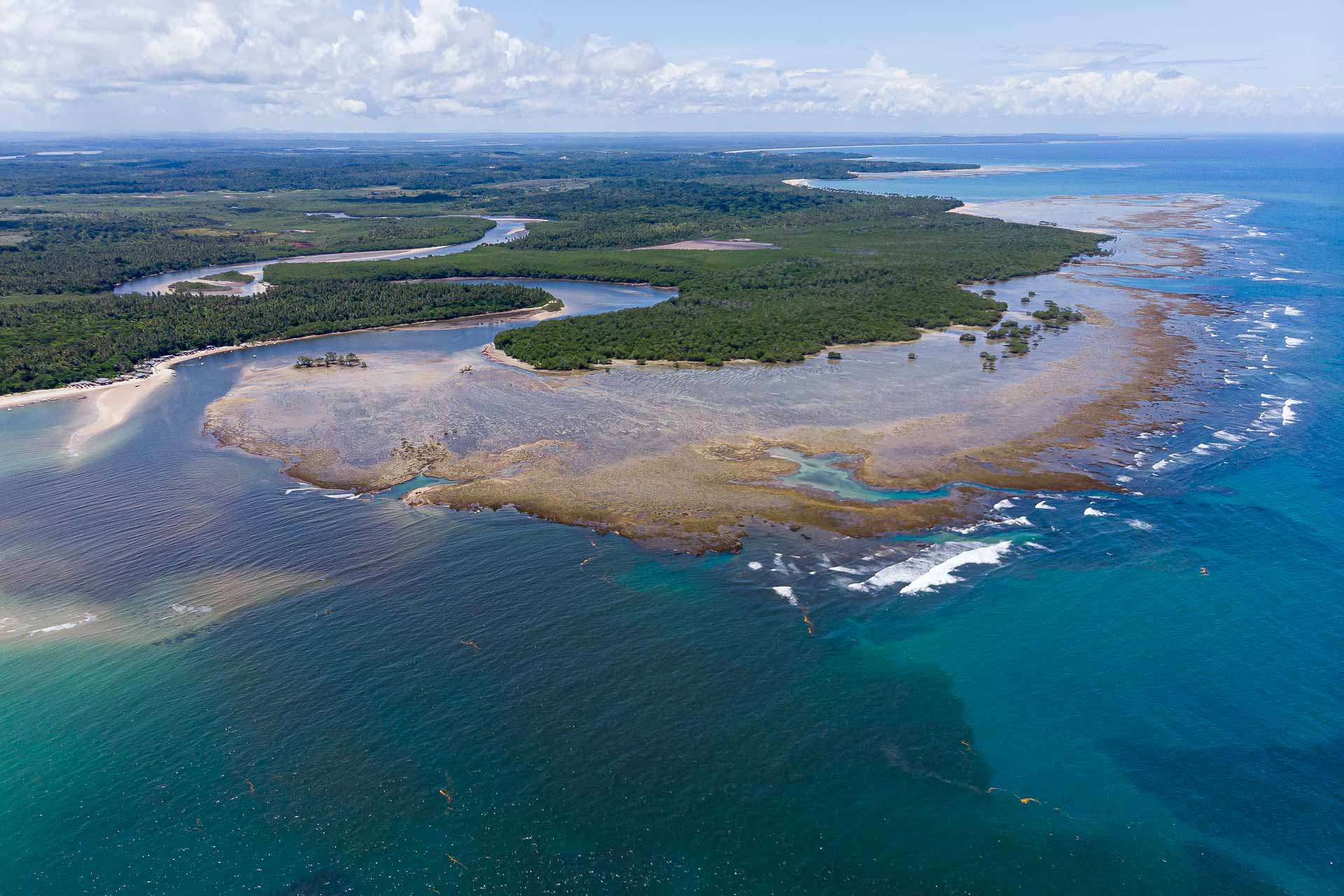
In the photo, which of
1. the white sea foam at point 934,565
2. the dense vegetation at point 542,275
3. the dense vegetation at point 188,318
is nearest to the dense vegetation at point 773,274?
the dense vegetation at point 542,275

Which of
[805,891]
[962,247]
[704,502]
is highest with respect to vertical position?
[962,247]

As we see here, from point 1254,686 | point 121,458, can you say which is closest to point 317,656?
point 121,458

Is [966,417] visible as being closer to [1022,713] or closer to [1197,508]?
[1197,508]

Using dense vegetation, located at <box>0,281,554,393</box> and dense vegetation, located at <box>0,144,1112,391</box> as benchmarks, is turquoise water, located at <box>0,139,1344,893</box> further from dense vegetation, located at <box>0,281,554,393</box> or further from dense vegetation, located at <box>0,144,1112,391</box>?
dense vegetation, located at <box>0,144,1112,391</box>

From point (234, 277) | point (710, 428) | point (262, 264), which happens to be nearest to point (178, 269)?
point (262, 264)

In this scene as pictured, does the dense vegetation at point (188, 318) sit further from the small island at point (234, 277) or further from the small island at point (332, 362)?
the small island at point (234, 277)

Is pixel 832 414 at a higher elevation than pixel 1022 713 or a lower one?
higher

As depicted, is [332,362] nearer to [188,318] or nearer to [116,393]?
[116,393]
